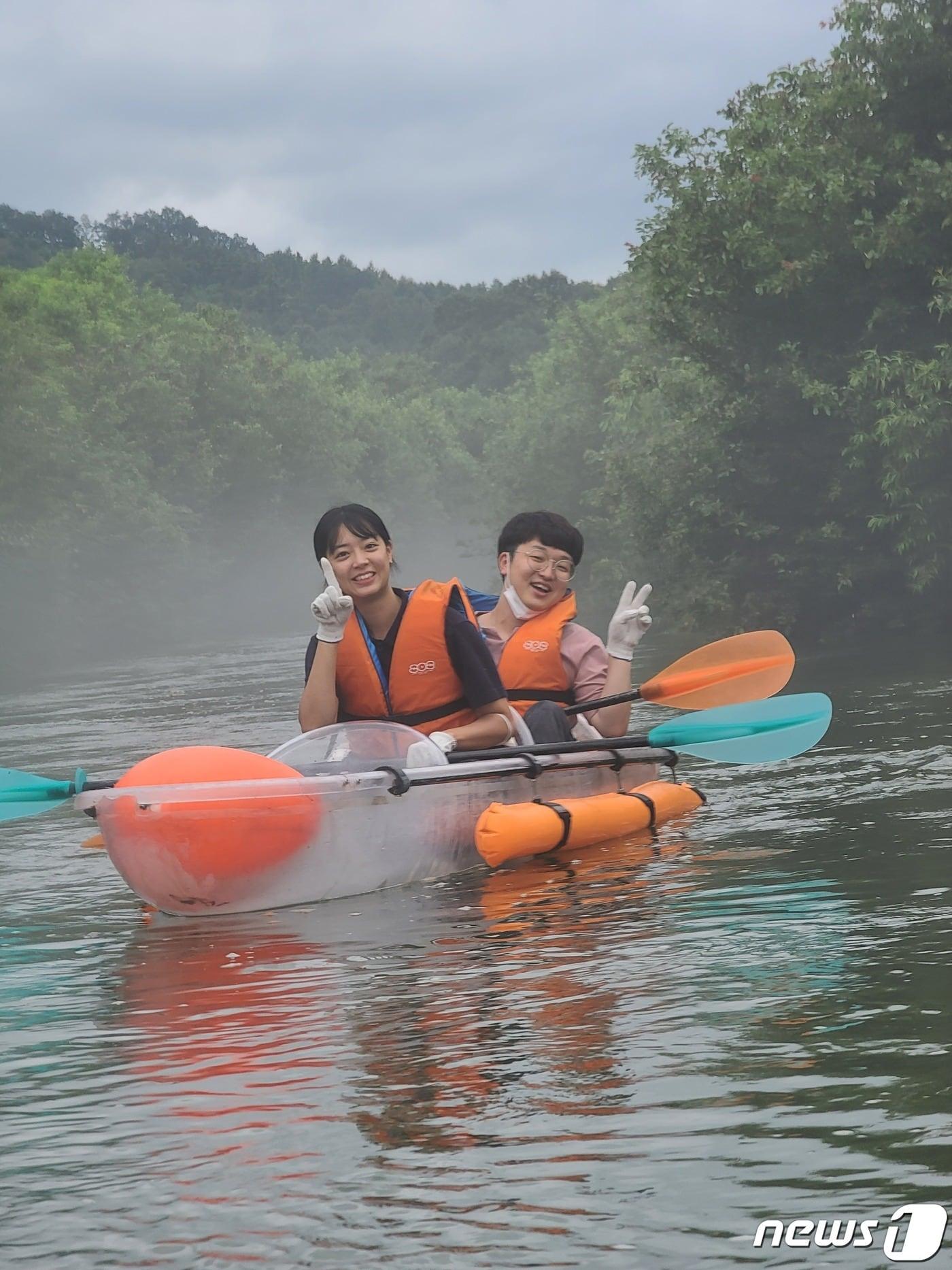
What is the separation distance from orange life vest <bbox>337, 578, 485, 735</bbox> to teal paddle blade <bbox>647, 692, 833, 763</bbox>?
113cm

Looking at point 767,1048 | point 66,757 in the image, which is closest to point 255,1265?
point 767,1048

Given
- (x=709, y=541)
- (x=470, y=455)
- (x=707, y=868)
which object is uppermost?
(x=470, y=455)

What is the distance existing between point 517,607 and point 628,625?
1.70 ft

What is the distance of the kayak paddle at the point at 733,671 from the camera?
859cm

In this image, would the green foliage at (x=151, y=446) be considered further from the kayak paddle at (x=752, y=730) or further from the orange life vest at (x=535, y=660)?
the kayak paddle at (x=752, y=730)

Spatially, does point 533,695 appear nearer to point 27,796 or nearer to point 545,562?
point 545,562

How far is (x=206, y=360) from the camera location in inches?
2450

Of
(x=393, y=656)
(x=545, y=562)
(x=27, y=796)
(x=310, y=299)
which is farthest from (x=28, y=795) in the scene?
(x=310, y=299)

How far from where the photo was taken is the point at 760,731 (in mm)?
7691

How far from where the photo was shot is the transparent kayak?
5.69 metres

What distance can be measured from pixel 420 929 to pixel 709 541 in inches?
635

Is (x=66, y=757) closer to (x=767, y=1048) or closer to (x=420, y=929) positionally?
(x=420, y=929)

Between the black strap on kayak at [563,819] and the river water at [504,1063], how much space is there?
114 millimetres

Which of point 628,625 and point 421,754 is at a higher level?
point 628,625
